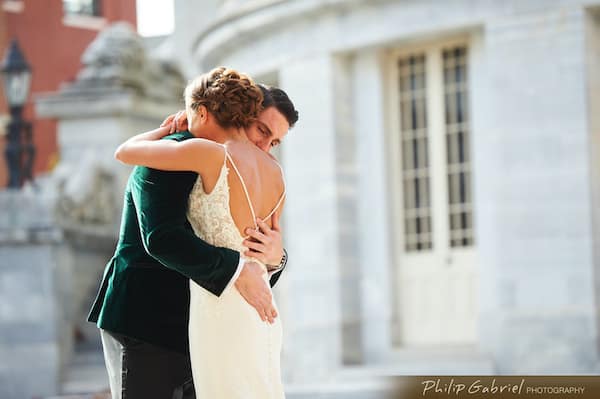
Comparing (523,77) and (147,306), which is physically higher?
(523,77)

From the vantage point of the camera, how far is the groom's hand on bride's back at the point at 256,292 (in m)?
5.24

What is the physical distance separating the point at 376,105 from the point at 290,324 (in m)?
2.70

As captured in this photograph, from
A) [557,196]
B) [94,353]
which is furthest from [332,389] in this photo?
[94,353]

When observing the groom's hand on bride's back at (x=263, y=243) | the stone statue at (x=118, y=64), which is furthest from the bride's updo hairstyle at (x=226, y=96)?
the stone statue at (x=118, y=64)

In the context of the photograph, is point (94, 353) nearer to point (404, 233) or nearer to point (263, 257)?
point (404, 233)

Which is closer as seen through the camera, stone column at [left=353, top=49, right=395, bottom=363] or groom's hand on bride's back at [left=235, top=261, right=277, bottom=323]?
groom's hand on bride's back at [left=235, top=261, right=277, bottom=323]

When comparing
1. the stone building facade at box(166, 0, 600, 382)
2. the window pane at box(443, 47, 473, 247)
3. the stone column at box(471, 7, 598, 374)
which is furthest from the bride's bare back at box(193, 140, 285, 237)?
the window pane at box(443, 47, 473, 247)

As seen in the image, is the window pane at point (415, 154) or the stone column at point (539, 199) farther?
the window pane at point (415, 154)

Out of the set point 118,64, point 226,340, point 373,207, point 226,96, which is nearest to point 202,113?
point 226,96

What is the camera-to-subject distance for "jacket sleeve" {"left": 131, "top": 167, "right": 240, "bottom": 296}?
16.9 ft

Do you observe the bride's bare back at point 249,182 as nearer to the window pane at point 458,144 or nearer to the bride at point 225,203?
the bride at point 225,203

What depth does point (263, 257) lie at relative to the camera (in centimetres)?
544

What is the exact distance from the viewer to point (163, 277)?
5480 mm

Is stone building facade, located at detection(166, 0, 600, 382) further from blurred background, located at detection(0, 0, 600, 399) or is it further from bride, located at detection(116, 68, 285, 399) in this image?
bride, located at detection(116, 68, 285, 399)
